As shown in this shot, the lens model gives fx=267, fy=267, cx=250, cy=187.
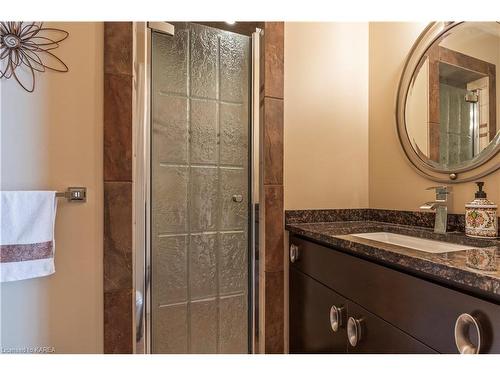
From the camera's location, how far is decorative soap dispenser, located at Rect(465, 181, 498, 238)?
0.88 m

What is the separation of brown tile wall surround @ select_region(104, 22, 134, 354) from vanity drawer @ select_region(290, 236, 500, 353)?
758mm

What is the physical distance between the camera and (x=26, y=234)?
86cm

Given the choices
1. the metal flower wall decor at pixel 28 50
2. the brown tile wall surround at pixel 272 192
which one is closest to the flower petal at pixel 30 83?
the metal flower wall decor at pixel 28 50

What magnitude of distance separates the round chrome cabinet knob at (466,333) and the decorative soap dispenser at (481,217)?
1.72 feet

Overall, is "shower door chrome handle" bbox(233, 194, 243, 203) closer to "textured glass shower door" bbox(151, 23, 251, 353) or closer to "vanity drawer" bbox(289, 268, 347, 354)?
"textured glass shower door" bbox(151, 23, 251, 353)

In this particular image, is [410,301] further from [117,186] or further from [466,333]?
[117,186]

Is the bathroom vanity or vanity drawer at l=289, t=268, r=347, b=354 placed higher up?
the bathroom vanity

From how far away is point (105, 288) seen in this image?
99 cm

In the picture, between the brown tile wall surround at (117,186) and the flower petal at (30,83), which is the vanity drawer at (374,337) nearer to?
the brown tile wall surround at (117,186)

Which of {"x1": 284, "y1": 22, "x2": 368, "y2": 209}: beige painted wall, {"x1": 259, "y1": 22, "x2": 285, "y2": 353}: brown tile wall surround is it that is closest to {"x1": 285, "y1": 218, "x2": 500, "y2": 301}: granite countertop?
{"x1": 259, "y1": 22, "x2": 285, "y2": 353}: brown tile wall surround
